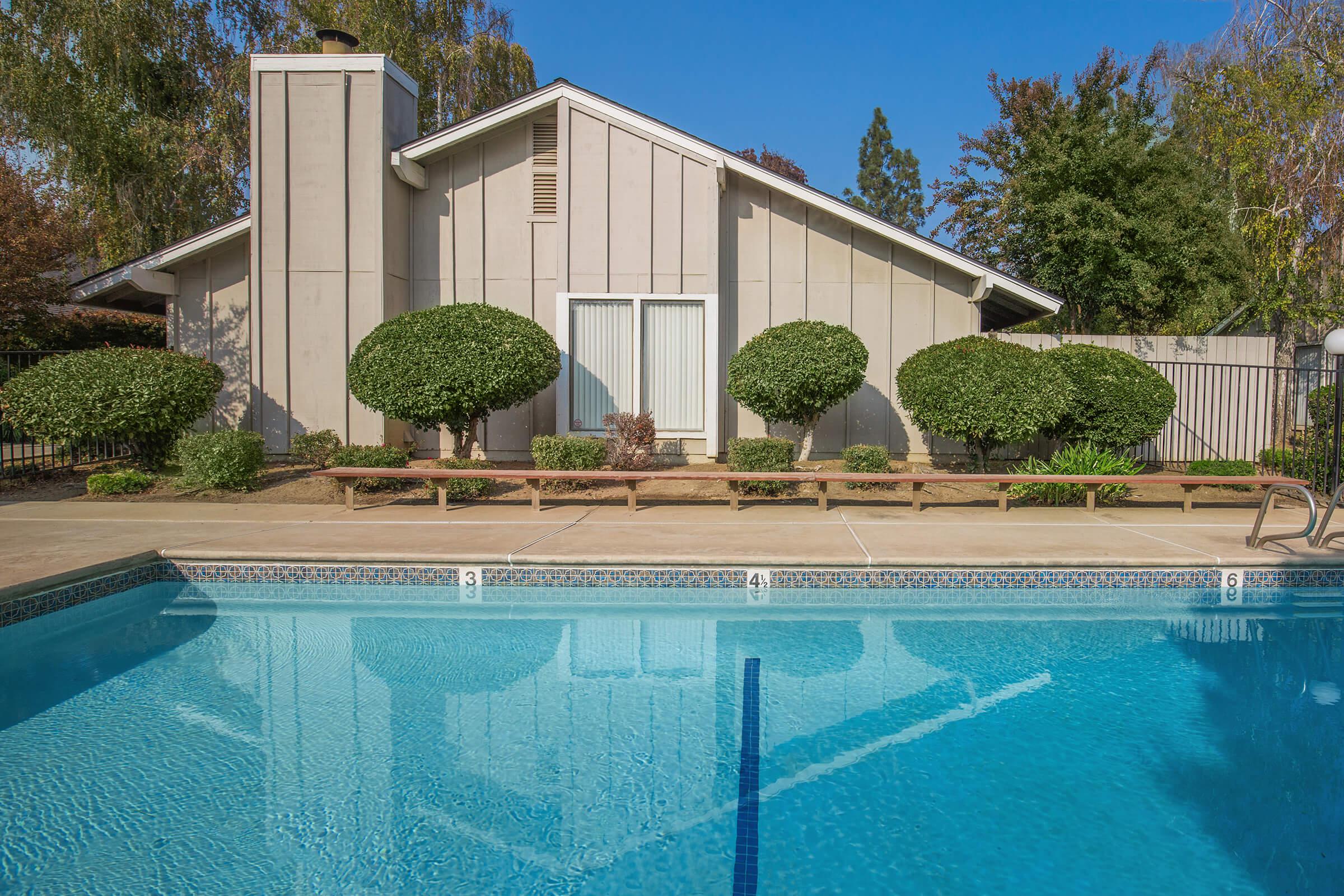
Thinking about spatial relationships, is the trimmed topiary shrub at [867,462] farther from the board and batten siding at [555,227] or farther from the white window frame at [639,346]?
the board and batten siding at [555,227]

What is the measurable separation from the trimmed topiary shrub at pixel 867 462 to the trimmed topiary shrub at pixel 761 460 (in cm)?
90

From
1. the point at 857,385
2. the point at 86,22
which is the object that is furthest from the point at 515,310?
the point at 86,22

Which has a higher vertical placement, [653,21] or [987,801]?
[653,21]

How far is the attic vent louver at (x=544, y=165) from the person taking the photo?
1227cm

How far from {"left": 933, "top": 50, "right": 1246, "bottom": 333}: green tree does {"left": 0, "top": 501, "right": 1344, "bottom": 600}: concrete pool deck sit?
8.91 metres

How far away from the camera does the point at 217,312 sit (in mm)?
12336

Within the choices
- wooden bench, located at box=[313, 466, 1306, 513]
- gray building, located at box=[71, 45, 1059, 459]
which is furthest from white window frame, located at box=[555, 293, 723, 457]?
wooden bench, located at box=[313, 466, 1306, 513]

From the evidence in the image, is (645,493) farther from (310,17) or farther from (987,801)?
(310,17)

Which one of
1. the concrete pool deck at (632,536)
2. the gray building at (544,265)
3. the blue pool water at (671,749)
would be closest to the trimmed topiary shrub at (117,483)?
the concrete pool deck at (632,536)

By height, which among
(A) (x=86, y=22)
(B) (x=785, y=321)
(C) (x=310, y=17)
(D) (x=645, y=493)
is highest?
(C) (x=310, y=17)

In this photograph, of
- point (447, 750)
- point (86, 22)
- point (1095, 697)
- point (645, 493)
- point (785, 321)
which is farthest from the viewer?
point (86, 22)

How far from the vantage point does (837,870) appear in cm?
304

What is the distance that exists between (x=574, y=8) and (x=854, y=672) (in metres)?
22.5

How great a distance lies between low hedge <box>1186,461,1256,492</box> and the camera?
410 inches
